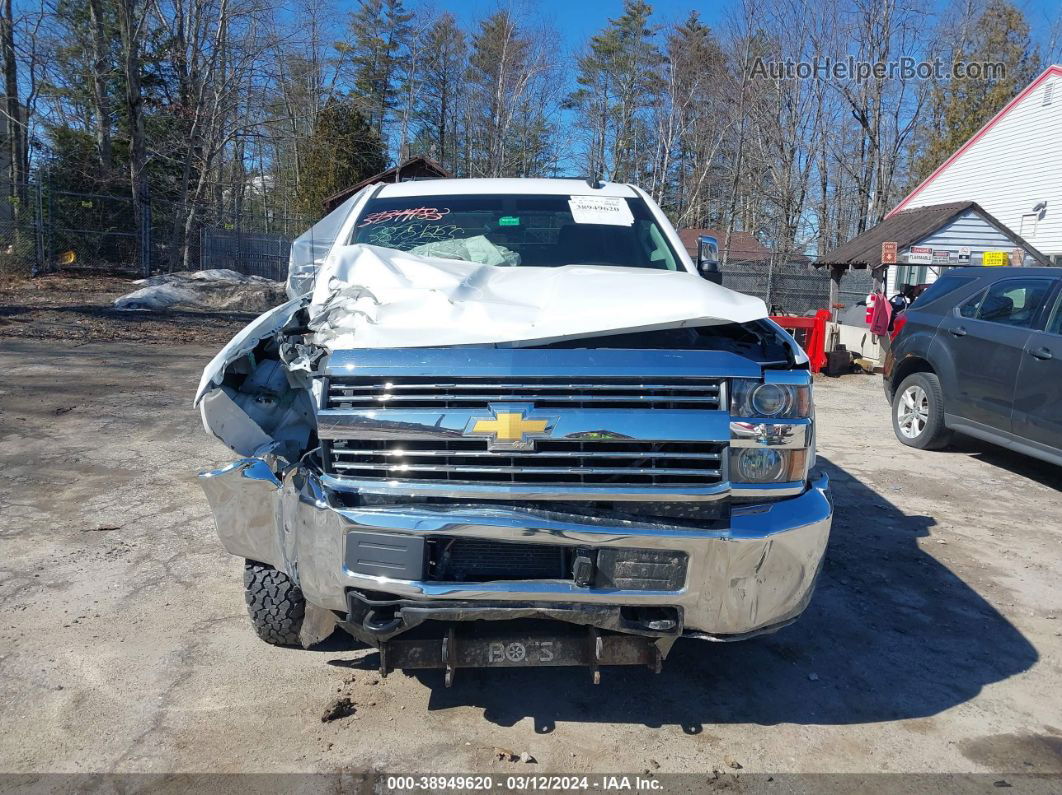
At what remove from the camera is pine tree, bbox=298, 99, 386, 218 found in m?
30.8

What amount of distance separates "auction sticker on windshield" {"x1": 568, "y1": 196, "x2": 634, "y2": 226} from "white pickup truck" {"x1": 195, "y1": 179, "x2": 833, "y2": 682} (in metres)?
1.58

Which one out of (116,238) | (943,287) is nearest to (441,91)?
(116,238)

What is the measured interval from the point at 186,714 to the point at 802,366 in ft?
8.42

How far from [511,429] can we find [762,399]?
86 centimetres

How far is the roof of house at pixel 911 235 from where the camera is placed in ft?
67.2

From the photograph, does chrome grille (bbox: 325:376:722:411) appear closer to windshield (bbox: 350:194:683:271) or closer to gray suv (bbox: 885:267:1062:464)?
windshield (bbox: 350:194:683:271)

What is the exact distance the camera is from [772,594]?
2.67 meters

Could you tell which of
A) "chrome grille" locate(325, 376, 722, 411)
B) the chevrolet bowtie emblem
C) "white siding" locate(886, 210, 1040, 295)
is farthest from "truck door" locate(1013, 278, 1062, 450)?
"white siding" locate(886, 210, 1040, 295)

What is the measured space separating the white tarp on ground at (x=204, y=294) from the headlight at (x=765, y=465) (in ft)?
47.8

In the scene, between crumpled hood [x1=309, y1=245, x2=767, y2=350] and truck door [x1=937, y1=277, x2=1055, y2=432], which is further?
truck door [x1=937, y1=277, x2=1055, y2=432]

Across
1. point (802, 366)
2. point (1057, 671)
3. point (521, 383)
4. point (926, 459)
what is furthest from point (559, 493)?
point (926, 459)

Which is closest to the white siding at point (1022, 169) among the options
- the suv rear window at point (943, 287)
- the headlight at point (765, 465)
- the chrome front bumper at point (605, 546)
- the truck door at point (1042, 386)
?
the suv rear window at point (943, 287)

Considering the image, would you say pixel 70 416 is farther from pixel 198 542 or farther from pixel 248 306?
pixel 248 306

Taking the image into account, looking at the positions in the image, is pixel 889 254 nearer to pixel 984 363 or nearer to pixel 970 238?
pixel 970 238
